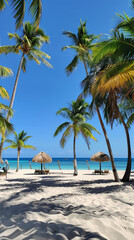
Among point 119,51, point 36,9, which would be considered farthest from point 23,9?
point 119,51

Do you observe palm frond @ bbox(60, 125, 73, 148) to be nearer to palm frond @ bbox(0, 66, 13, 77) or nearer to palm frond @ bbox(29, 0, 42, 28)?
palm frond @ bbox(0, 66, 13, 77)

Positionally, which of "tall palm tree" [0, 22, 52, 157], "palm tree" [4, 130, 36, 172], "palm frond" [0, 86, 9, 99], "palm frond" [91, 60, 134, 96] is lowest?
"palm tree" [4, 130, 36, 172]

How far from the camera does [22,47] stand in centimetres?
1262

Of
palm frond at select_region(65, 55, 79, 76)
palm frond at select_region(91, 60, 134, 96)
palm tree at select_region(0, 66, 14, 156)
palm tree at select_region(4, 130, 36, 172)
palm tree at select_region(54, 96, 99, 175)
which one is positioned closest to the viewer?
palm frond at select_region(91, 60, 134, 96)

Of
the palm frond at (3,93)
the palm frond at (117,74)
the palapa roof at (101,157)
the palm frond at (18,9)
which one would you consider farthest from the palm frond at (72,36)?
the palapa roof at (101,157)

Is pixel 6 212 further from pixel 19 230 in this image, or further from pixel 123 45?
pixel 123 45

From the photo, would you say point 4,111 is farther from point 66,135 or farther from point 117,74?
point 66,135

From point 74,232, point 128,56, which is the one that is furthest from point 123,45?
point 74,232

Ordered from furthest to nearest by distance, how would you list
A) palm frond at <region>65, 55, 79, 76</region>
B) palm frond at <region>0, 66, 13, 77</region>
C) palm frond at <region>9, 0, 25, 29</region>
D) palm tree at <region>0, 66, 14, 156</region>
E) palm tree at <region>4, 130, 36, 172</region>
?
palm tree at <region>4, 130, 36, 172</region>, palm frond at <region>65, 55, 79, 76</region>, palm frond at <region>0, 66, 13, 77</region>, palm tree at <region>0, 66, 14, 156</region>, palm frond at <region>9, 0, 25, 29</region>

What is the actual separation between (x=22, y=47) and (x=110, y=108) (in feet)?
26.1

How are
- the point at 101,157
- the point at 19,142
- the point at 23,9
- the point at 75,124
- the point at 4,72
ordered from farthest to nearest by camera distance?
the point at 19,142 < the point at 101,157 < the point at 75,124 < the point at 4,72 < the point at 23,9

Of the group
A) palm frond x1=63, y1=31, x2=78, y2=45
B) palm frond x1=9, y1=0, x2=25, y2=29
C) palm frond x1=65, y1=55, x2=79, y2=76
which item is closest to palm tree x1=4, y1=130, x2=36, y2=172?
palm frond x1=65, y1=55, x2=79, y2=76

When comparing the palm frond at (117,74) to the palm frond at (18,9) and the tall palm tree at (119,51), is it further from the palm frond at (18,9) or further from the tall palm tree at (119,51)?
the palm frond at (18,9)

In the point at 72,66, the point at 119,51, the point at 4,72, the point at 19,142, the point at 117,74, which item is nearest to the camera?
the point at 117,74
